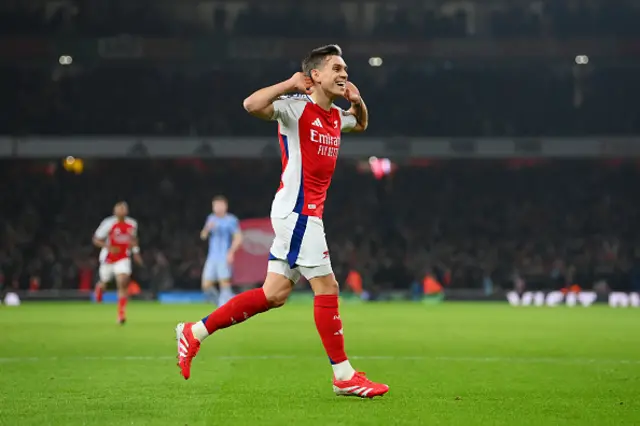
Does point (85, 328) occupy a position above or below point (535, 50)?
below

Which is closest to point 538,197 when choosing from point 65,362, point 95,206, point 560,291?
point 560,291

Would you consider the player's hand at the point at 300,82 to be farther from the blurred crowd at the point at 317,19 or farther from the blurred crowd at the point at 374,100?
the blurred crowd at the point at 374,100

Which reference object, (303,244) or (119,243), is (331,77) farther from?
(119,243)

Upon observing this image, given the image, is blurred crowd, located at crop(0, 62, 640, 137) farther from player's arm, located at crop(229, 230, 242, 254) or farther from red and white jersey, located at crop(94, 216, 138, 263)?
red and white jersey, located at crop(94, 216, 138, 263)

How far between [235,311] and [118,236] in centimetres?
1116

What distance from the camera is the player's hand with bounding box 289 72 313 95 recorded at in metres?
6.86

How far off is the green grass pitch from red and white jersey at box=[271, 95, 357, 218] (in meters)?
1.29

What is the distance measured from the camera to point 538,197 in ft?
125

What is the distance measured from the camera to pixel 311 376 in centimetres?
882

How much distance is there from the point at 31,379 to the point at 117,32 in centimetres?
2927

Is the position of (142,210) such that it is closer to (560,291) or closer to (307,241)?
(560,291)

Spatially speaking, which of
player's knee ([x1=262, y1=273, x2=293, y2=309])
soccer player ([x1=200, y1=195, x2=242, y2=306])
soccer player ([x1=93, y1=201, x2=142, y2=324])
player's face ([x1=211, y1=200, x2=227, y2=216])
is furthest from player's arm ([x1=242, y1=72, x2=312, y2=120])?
soccer player ([x1=200, y1=195, x2=242, y2=306])

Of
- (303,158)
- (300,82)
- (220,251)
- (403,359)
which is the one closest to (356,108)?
(303,158)

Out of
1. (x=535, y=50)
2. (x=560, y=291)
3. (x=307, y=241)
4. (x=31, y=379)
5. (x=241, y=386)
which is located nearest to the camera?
(x=307, y=241)
